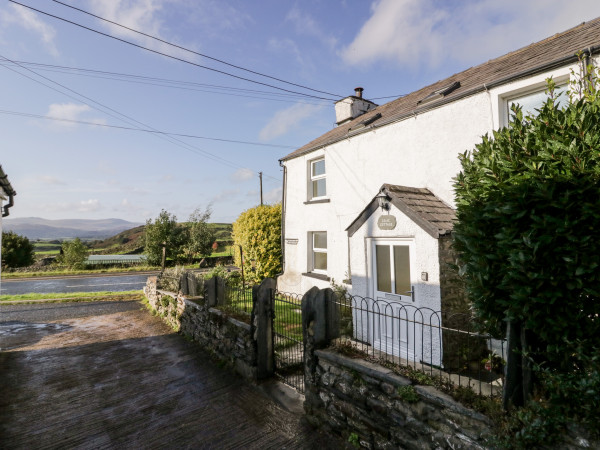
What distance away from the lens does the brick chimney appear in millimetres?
13141

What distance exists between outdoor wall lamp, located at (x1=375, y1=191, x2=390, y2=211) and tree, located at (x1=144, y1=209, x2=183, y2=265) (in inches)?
1006

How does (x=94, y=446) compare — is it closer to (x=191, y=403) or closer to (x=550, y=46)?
(x=191, y=403)

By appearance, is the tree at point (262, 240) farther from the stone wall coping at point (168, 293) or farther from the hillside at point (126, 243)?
the hillside at point (126, 243)

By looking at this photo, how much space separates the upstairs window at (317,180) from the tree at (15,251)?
32276mm

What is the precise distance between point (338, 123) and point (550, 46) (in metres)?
7.66

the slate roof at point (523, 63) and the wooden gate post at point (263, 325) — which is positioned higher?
the slate roof at point (523, 63)

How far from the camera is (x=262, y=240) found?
1428 cm

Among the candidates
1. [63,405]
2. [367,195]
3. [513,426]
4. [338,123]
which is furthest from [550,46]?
[63,405]

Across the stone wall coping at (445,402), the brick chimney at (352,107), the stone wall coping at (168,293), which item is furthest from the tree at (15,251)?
the stone wall coping at (445,402)

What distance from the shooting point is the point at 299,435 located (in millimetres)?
4242

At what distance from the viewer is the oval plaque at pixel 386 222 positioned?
678cm

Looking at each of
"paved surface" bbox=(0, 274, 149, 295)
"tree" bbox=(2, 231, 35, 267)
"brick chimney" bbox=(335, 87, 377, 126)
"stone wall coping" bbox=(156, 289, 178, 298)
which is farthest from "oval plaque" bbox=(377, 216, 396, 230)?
"tree" bbox=(2, 231, 35, 267)

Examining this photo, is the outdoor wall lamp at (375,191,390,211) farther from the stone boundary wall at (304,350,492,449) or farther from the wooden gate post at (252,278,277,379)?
the stone boundary wall at (304,350,492,449)

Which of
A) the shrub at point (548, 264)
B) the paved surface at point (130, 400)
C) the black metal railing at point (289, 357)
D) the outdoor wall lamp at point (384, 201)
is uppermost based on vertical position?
the outdoor wall lamp at point (384, 201)
